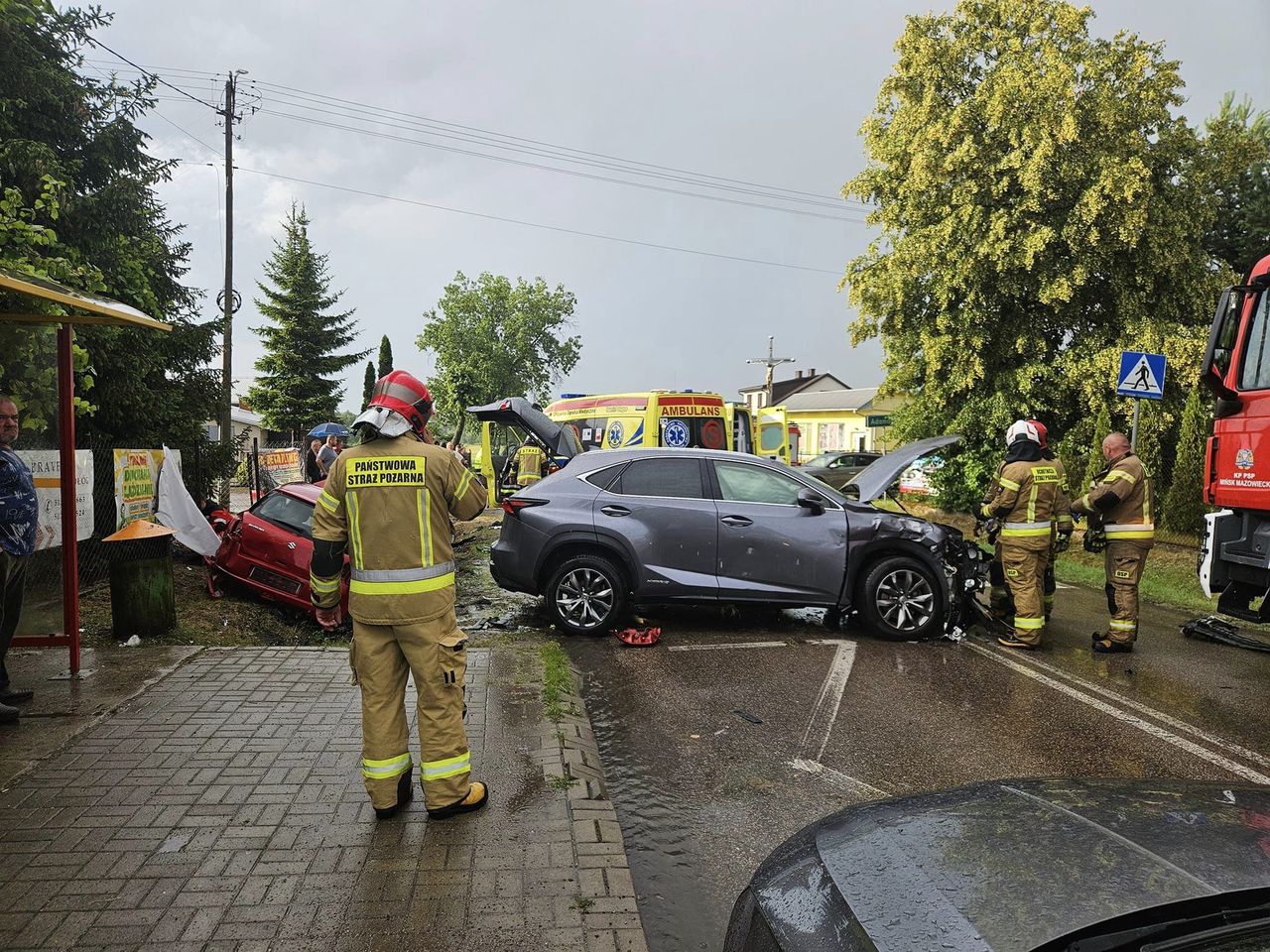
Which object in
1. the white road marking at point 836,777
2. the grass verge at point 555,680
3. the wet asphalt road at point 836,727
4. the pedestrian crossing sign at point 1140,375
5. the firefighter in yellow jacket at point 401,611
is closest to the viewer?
the firefighter in yellow jacket at point 401,611

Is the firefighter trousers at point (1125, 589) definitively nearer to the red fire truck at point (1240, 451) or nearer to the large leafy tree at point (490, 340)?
the red fire truck at point (1240, 451)

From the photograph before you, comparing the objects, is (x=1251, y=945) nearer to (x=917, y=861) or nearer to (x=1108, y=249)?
(x=917, y=861)

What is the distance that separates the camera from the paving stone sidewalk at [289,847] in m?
2.85

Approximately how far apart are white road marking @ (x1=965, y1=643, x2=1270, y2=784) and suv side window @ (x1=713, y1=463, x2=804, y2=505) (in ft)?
7.04

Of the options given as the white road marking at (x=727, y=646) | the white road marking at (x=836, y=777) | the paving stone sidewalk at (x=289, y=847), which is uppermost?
the paving stone sidewalk at (x=289, y=847)

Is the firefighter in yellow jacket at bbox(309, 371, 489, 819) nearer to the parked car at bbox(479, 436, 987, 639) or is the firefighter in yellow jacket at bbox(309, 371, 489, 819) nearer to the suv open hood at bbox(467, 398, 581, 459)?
the parked car at bbox(479, 436, 987, 639)

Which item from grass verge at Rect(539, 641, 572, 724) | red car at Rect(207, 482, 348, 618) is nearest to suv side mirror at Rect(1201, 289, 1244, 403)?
grass verge at Rect(539, 641, 572, 724)

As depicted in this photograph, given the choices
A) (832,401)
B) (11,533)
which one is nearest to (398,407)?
(11,533)

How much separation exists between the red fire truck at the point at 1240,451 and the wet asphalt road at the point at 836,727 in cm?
78

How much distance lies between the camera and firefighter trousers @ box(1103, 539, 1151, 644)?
7.29 m

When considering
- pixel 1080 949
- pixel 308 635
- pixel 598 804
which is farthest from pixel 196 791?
pixel 308 635

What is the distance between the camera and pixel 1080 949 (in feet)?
4.93

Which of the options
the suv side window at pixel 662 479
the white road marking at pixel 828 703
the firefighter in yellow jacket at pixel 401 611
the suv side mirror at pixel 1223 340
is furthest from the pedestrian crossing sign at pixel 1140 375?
the firefighter in yellow jacket at pixel 401 611

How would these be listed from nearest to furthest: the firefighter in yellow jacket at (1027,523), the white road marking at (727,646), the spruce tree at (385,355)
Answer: the white road marking at (727,646) < the firefighter in yellow jacket at (1027,523) < the spruce tree at (385,355)
